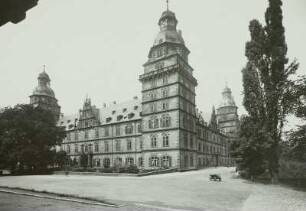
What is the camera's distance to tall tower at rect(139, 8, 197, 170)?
4172 centimetres

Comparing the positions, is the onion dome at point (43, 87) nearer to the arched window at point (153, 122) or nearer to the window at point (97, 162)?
the window at point (97, 162)

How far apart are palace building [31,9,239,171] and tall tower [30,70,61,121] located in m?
20.6

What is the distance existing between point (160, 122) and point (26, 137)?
20.5 m

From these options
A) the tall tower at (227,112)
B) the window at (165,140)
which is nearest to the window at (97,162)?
the window at (165,140)

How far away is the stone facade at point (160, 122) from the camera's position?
42156 millimetres

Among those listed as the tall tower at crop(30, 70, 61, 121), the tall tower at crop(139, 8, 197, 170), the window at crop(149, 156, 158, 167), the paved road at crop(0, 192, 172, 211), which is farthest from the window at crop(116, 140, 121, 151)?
the paved road at crop(0, 192, 172, 211)

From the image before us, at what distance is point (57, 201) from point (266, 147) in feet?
56.6

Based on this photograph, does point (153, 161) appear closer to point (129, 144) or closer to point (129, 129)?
point (129, 144)

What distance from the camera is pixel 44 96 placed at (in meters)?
71.2

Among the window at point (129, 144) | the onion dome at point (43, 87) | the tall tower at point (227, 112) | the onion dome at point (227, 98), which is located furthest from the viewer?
the onion dome at point (227, 98)

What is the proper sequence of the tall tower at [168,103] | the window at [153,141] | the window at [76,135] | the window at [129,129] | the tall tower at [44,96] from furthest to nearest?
the tall tower at [44,96] < the window at [76,135] < the window at [129,129] < the window at [153,141] < the tall tower at [168,103]

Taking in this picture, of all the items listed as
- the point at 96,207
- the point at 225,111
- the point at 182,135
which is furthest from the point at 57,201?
the point at 225,111

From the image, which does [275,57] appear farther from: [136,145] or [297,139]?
[136,145]

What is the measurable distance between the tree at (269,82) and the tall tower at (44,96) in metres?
57.6
